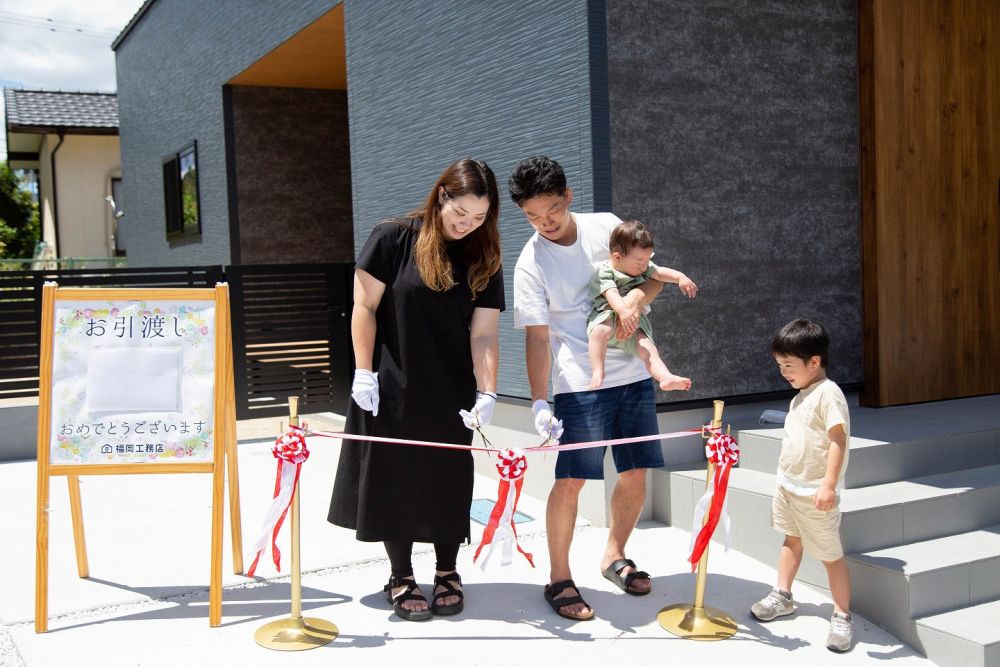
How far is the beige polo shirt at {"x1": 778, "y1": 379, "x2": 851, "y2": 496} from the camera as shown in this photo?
316cm

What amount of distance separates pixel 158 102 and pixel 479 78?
9414mm

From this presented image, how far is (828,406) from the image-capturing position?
3160mm

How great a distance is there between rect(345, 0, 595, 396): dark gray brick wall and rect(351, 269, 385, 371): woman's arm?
5.52ft

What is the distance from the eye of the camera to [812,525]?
10.7ft

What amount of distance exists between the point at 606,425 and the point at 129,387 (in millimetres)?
1847

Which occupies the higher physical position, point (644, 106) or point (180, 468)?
point (644, 106)

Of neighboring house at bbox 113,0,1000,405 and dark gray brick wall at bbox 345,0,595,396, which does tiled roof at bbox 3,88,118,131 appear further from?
neighboring house at bbox 113,0,1000,405

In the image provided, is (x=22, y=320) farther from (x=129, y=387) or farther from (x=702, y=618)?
(x=702, y=618)

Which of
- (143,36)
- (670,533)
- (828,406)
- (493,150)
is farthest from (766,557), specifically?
(143,36)

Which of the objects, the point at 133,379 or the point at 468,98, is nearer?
the point at 133,379

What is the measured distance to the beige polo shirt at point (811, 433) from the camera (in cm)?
316

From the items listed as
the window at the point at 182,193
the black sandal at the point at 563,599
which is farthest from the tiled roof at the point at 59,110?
the black sandal at the point at 563,599

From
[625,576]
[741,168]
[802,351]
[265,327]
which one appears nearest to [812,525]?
[802,351]

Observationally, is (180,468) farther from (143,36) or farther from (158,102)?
(143,36)
